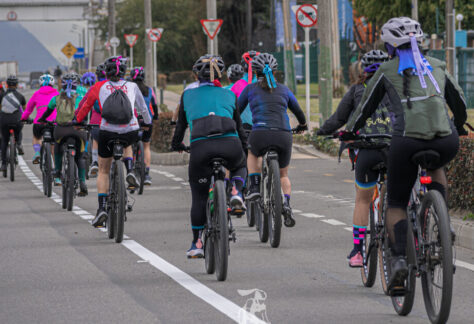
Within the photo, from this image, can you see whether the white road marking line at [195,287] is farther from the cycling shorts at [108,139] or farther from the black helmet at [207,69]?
the black helmet at [207,69]

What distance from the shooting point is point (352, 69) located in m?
51.8

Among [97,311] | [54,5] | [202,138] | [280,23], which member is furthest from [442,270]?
[54,5]

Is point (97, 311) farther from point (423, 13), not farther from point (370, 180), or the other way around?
point (423, 13)

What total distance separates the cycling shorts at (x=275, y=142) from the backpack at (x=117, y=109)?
1.33m

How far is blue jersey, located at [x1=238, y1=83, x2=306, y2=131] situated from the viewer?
11359 mm

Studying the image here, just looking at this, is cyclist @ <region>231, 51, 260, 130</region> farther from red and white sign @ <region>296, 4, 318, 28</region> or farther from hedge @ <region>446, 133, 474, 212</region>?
red and white sign @ <region>296, 4, 318, 28</region>

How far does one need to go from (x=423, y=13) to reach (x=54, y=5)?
299 ft

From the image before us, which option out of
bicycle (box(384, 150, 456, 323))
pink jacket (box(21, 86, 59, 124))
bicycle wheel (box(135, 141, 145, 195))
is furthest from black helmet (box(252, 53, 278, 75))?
pink jacket (box(21, 86, 59, 124))

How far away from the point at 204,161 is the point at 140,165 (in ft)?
28.7

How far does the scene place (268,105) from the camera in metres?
11.4

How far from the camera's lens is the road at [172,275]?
7617 millimetres

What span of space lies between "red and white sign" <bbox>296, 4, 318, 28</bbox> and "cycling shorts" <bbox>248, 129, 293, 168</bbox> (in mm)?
14508

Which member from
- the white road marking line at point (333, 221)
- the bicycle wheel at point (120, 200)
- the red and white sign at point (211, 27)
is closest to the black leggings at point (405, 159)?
the bicycle wheel at point (120, 200)

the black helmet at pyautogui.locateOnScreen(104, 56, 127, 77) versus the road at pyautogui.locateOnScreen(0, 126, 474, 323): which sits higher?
the black helmet at pyautogui.locateOnScreen(104, 56, 127, 77)
